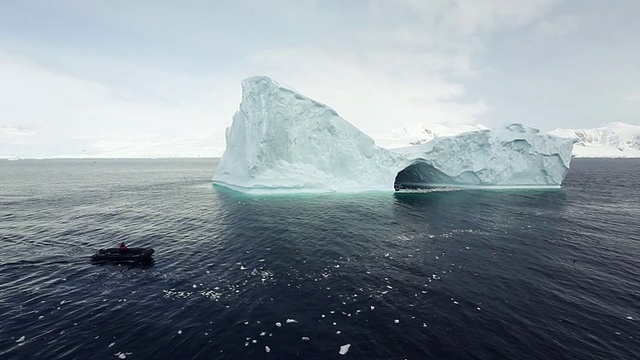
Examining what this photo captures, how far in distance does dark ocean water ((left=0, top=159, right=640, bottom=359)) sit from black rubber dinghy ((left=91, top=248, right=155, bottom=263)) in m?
1.10

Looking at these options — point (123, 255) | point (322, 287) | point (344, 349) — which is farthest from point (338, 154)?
point (344, 349)

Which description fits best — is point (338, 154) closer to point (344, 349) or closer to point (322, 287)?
point (322, 287)

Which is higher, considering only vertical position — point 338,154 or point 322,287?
point 338,154

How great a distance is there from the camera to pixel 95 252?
23188mm

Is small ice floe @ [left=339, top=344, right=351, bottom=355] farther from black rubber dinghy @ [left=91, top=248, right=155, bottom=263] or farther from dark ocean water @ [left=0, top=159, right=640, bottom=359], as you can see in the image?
black rubber dinghy @ [left=91, top=248, right=155, bottom=263]

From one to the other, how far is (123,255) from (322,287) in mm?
15111

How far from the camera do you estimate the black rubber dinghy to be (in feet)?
69.2

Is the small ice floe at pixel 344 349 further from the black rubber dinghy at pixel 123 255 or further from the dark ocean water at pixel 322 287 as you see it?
the black rubber dinghy at pixel 123 255

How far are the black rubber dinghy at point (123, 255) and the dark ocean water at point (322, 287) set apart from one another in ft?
3.62

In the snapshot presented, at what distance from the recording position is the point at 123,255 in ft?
69.3

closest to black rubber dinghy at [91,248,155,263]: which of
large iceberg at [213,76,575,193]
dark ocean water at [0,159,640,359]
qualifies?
dark ocean water at [0,159,640,359]

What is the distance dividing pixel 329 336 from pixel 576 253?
77.0ft

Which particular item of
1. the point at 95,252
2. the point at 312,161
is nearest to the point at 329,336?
the point at 95,252

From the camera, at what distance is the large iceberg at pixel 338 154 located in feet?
157
